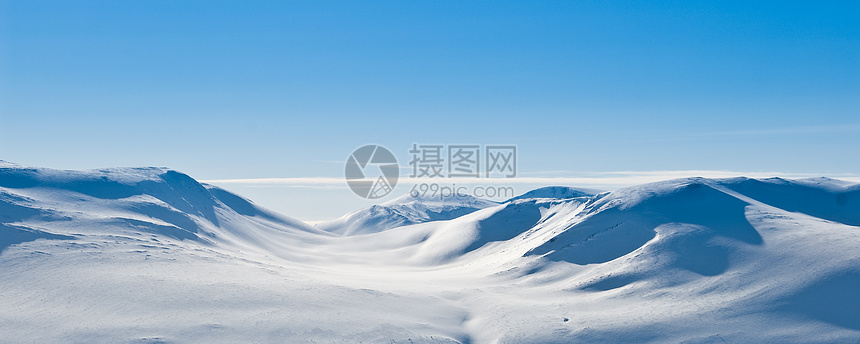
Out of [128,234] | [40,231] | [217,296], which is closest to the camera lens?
[217,296]

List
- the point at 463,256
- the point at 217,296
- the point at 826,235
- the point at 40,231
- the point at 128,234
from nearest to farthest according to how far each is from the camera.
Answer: the point at 217,296 → the point at 826,235 → the point at 40,231 → the point at 128,234 → the point at 463,256

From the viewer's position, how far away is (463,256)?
96.9 metres

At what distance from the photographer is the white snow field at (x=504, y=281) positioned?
38.2 metres

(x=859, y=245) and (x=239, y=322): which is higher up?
(x=859, y=245)

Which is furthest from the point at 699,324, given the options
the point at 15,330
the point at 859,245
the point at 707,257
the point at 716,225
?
the point at 15,330

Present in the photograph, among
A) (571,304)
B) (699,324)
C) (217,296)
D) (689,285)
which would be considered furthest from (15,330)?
(689,285)

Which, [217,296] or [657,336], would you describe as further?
[217,296]

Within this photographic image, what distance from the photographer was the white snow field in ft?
125

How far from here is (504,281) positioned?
Result: 60.8 metres

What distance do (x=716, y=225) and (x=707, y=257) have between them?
821 cm

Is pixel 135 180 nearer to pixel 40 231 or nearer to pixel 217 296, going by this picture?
pixel 40 231

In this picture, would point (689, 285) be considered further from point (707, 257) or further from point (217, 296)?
point (217, 296)

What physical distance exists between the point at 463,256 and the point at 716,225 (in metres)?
45.6

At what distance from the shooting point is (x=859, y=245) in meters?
47.0
